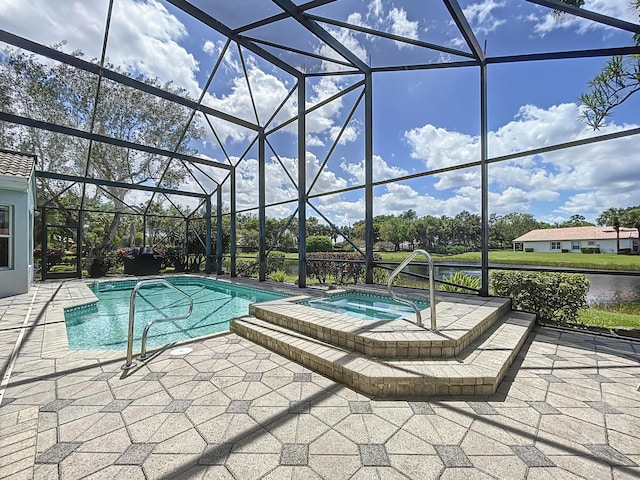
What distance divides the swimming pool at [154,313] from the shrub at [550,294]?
16.5 ft

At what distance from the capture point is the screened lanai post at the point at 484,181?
496 centimetres

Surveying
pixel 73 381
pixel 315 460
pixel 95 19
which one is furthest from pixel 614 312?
pixel 95 19

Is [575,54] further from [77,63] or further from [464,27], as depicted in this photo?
[77,63]

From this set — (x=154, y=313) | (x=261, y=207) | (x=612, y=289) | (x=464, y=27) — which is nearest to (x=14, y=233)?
(x=154, y=313)

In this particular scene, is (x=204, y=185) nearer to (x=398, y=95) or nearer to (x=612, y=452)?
(x=398, y=95)

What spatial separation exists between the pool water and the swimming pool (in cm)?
175

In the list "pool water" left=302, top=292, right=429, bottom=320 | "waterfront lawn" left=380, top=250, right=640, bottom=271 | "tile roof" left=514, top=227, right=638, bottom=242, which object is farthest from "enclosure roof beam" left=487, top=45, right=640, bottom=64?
"pool water" left=302, top=292, right=429, bottom=320

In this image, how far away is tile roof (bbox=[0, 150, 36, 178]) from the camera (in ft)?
20.8

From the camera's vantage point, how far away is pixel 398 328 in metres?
3.21

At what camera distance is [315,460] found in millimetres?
1618

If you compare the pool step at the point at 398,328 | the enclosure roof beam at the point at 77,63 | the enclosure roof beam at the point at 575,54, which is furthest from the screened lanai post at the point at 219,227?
the enclosure roof beam at the point at 575,54

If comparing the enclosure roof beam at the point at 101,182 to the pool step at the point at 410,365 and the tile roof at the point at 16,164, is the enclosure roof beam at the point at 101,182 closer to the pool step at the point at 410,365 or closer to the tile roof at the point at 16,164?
the tile roof at the point at 16,164

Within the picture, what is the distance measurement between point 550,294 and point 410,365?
139 inches

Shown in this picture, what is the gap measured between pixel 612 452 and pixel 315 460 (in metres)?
1.75
